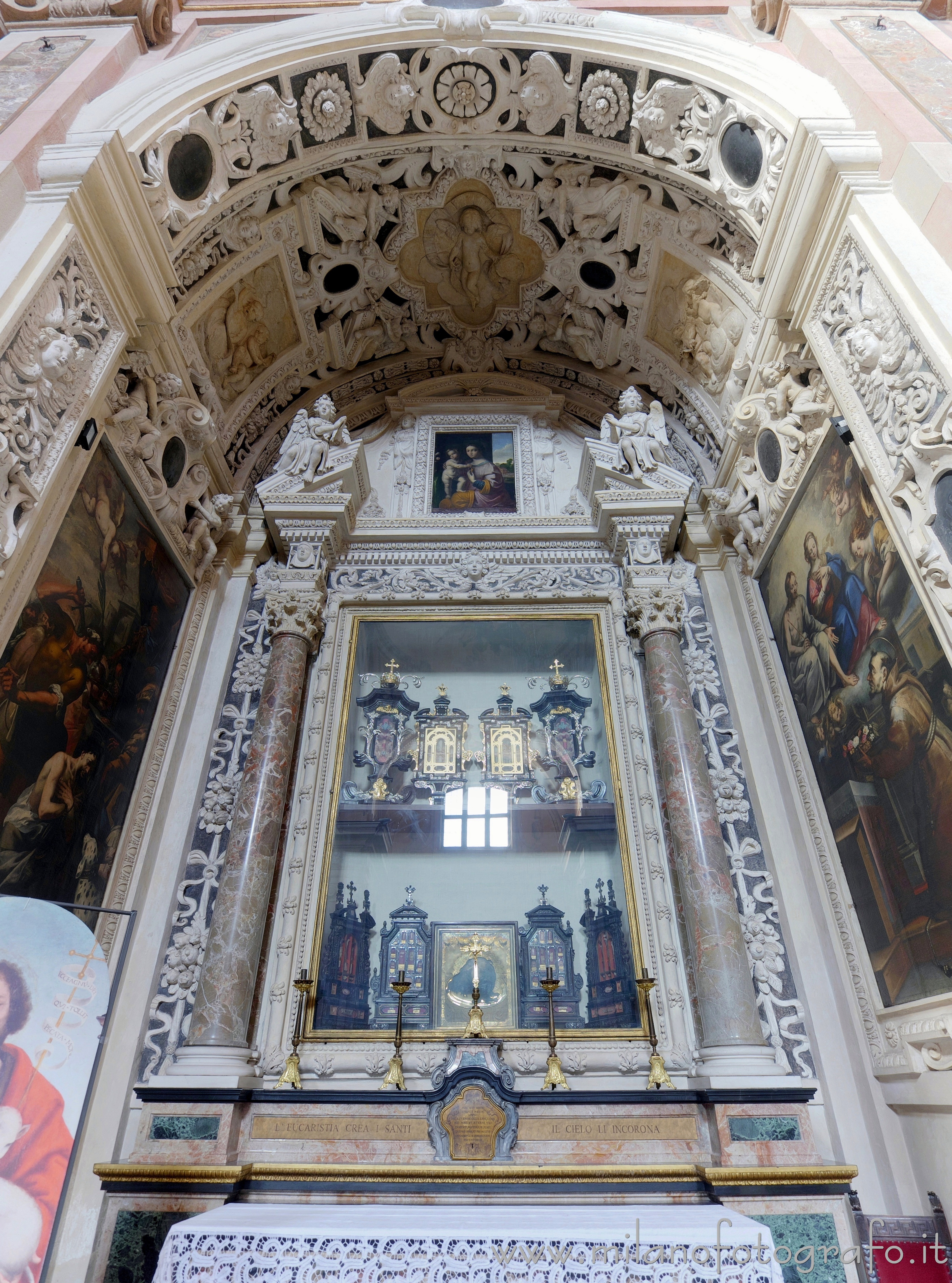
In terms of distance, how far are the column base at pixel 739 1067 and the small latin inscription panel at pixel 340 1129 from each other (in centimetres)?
185

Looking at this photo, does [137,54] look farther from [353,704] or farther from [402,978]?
[402,978]

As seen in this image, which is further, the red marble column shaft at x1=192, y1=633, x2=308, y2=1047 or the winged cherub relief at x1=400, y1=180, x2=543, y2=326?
the winged cherub relief at x1=400, y1=180, x2=543, y2=326

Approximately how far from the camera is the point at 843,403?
536 centimetres

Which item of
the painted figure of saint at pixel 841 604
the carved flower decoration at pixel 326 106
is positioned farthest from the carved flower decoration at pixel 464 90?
the painted figure of saint at pixel 841 604

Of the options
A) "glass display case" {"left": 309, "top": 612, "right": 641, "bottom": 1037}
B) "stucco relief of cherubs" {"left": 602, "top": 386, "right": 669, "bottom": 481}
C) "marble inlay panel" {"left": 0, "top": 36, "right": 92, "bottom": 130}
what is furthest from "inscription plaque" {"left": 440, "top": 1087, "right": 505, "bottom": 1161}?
"marble inlay panel" {"left": 0, "top": 36, "right": 92, "bottom": 130}

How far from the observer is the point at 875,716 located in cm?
539

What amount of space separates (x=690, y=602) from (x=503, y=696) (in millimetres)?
2047

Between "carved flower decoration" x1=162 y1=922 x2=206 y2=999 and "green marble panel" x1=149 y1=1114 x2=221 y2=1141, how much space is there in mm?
922

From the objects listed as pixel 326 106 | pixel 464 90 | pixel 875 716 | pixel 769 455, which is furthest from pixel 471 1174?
pixel 464 90

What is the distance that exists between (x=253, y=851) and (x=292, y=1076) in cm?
154

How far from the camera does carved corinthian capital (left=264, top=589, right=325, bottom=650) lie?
281 inches

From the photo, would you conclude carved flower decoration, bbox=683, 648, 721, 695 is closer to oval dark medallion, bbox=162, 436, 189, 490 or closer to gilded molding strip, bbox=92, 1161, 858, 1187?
gilded molding strip, bbox=92, 1161, 858, 1187

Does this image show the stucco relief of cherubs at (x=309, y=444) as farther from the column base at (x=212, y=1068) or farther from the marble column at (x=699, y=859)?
the column base at (x=212, y=1068)

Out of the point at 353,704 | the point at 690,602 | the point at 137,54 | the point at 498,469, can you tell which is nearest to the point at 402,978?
the point at 353,704
